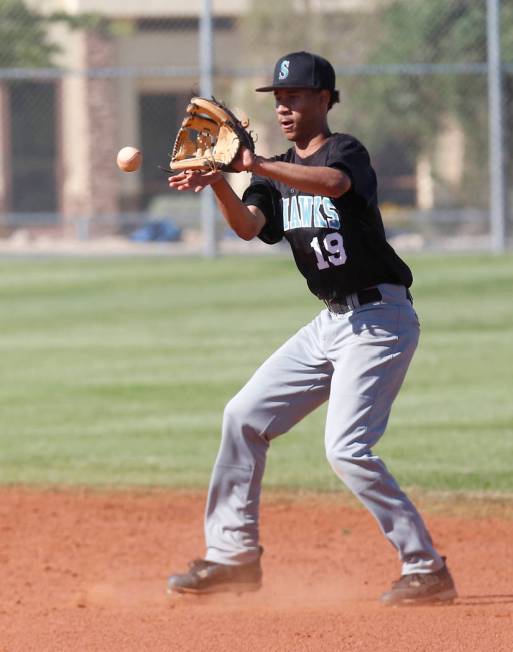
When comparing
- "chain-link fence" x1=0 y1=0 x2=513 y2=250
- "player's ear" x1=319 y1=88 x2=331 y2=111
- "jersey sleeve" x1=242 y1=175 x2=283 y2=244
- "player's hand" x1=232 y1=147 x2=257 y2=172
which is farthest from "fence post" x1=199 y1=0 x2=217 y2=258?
"player's hand" x1=232 y1=147 x2=257 y2=172

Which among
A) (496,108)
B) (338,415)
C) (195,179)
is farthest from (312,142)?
(496,108)

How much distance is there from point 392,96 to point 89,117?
665cm

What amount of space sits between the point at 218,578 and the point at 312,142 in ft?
5.52

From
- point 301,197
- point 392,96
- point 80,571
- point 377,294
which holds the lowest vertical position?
point 80,571

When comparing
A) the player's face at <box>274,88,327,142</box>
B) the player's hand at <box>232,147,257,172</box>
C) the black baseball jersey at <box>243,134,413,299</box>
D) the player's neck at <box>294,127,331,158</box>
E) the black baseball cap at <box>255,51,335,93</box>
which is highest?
the black baseball cap at <box>255,51,335,93</box>

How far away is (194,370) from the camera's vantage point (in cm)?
1041

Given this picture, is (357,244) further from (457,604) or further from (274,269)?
(274,269)

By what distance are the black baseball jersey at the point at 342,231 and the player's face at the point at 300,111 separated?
0.26ft

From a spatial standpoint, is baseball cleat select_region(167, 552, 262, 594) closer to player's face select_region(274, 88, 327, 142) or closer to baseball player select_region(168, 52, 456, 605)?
baseball player select_region(168, 52, 456, 605)

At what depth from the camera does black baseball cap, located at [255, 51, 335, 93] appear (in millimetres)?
4637

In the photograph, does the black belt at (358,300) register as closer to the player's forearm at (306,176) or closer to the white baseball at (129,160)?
the player's forearm at (306,176)

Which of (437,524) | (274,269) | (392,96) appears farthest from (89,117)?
(437,524)

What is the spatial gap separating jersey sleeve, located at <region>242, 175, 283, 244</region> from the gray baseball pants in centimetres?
36

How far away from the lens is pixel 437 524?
6.46m
